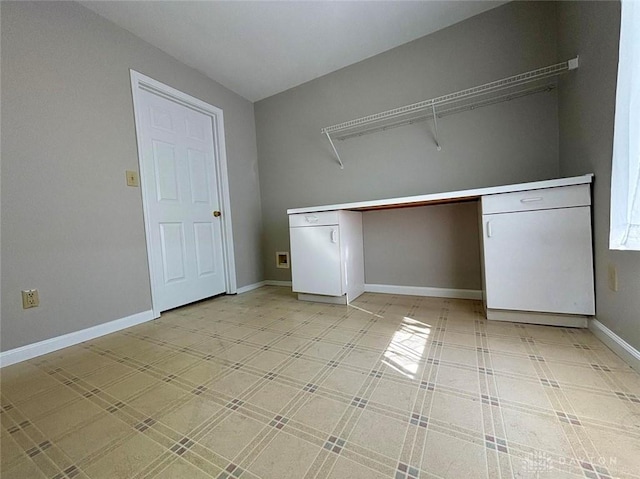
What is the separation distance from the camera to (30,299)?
4.66ft

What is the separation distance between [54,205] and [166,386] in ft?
4.39

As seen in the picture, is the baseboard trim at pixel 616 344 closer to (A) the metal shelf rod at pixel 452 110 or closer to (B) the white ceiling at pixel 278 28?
(A) the metal shelf rod at pixel 452 110

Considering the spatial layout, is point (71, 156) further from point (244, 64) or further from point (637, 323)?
point (637, 323)

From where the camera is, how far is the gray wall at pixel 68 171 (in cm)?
139

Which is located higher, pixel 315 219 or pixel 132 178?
pixel 132 178

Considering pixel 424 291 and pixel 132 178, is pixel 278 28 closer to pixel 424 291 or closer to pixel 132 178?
pixel 132 178

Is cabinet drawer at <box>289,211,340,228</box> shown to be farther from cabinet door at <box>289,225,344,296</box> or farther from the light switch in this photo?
the light switch

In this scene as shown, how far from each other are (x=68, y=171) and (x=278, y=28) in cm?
179

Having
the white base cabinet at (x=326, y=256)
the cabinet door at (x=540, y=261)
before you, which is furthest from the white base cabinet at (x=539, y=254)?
the white base cabinet at (x=326, y=256)

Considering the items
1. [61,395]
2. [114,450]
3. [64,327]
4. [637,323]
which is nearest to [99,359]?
[61,395]

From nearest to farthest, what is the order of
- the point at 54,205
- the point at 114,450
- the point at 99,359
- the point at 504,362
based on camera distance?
the point at 114,450
the point at 504,362
the point at 99,359
the point at 54,205

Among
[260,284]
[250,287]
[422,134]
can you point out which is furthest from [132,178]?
[422,134]

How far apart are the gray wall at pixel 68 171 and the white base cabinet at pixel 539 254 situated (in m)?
2.45

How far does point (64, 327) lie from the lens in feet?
5.06
